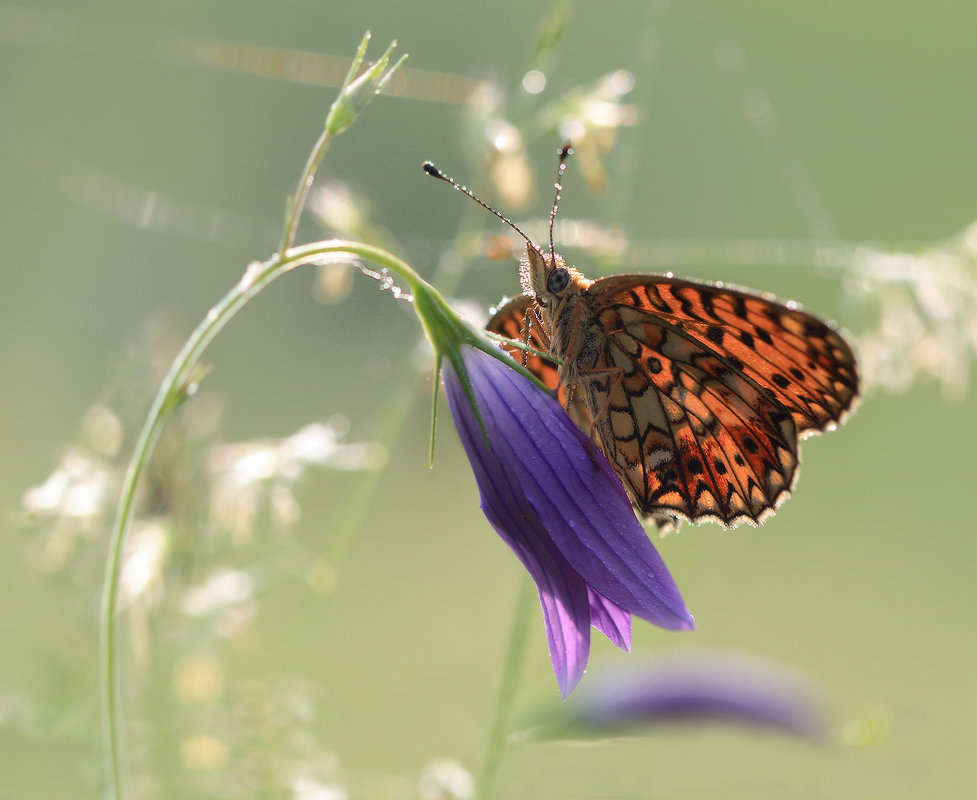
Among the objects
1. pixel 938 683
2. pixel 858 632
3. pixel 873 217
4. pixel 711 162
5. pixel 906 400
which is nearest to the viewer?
pixel 938 683

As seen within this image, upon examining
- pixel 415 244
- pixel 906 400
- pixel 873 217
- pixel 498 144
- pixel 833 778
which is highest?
pixel 873 217

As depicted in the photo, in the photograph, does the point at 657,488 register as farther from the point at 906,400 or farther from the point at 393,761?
the point at 906,400

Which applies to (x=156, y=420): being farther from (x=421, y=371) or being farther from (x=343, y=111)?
(x=421, y=371)

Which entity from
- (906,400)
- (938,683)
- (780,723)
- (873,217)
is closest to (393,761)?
(780,723)


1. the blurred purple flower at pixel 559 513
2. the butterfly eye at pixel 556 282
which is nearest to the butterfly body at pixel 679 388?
the butterfly eye at pixel 556 282

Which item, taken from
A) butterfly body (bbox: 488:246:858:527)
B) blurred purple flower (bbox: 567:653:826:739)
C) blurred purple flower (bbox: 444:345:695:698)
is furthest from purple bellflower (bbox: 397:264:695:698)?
blurred purple flower (bbox: 567:653:826:739)

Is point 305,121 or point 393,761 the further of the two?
point 305,121

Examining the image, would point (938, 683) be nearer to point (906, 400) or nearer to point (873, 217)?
point (906, 400)

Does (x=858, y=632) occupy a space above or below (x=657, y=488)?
above

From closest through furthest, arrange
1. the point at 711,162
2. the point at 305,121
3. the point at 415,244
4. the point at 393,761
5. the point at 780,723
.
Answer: the point at 780,723 → the point at 415,244 → the point at 393,761 → the point at 305,121 → the point at 711,162
